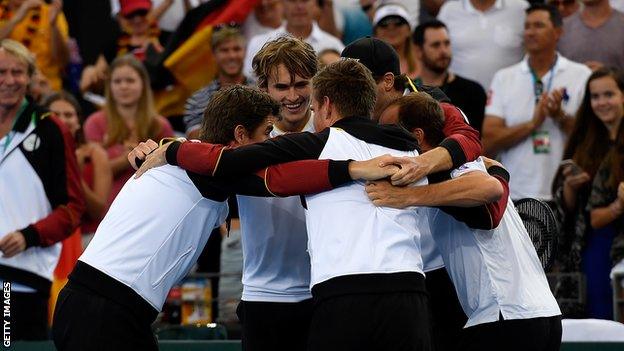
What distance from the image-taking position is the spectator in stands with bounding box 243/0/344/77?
1050 cm

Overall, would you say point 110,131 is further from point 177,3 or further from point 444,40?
point 444,40

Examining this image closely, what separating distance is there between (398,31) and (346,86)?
4823mm

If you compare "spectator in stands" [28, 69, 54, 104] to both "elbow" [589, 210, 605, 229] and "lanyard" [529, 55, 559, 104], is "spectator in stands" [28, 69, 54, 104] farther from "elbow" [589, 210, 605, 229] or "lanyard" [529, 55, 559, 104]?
"elbow" [589, 210, 605, 229]

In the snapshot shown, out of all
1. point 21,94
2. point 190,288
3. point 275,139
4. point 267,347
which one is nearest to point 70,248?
point 190,288

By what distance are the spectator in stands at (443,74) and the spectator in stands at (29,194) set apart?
8.98 feet

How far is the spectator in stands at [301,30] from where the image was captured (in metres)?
10.5

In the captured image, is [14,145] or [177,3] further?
[177,3]

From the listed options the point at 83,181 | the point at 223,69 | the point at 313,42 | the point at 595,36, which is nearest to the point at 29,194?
the point at 83,181

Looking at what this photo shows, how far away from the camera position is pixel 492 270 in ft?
18.7

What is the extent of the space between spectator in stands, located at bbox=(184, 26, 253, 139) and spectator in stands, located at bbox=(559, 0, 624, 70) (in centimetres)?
255

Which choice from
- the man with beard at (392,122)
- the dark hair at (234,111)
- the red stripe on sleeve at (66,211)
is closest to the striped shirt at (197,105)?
the red stripe on sleeve at (66,211)

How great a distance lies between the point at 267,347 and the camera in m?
6.05

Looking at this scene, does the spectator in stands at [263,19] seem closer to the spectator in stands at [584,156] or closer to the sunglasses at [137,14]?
the sunglasses at [137,14]

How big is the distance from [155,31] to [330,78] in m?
6.17
